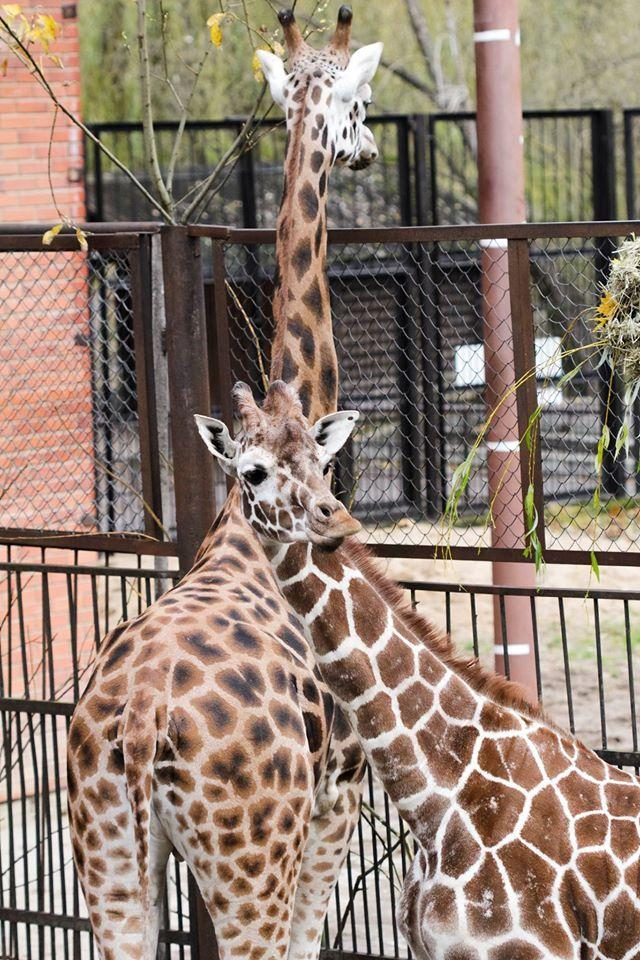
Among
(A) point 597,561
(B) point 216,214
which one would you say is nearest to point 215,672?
(A) point 597,561

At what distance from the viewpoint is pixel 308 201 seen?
409 centimetres

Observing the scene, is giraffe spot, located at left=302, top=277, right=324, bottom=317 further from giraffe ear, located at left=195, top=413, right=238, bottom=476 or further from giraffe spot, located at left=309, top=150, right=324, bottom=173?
giraffe ear, located at left=195, top=413, right=238, bottom=476

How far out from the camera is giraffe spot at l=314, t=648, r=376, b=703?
3.55m

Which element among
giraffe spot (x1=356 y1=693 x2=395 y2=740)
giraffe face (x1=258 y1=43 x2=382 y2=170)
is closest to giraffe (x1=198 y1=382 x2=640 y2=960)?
giraffe spot (x1=356 y1=693 x2=395 y2=740)

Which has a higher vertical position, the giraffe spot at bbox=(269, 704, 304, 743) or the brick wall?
the brick wall

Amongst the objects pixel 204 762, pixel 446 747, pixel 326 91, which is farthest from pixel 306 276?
pixel 204 762

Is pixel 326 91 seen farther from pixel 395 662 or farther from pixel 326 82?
pixel 395 662

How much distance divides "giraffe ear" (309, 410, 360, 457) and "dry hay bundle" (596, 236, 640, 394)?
2.45ft

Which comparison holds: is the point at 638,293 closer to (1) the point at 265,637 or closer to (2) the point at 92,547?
(1) the point at 265,637

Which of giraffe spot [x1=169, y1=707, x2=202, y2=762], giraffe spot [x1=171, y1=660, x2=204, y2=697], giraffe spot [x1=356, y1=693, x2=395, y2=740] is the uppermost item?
giraffe spot [x1=171, y1=660, x2=204, y2=697]

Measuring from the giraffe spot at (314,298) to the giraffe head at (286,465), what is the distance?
0.54 metres

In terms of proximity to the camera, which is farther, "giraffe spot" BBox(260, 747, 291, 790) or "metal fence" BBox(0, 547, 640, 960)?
"metal fence" BBox(0, 547, 640, 960)

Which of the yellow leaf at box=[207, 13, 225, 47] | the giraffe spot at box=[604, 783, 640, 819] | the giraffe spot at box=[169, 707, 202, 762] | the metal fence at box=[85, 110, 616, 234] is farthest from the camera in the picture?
the metal fence at box=[85, 110, 616, 234]

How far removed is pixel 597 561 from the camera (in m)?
3.94
